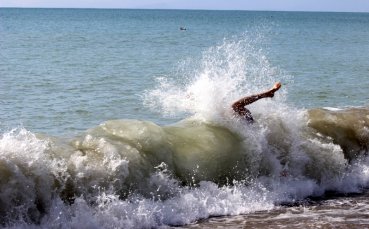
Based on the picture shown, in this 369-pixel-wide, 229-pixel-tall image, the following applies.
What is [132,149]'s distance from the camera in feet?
31.1

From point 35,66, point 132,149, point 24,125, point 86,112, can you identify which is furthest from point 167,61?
point 132,149

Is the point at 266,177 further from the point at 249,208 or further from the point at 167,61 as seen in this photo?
the point at 167,61

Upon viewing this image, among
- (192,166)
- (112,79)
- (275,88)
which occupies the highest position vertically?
(275,88)

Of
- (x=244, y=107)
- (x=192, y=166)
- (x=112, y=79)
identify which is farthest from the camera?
(x=112, y=79)

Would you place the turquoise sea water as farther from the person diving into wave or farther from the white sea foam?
the person diving into wave

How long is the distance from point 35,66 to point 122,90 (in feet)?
32.2

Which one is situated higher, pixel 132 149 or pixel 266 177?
pixel 132 149

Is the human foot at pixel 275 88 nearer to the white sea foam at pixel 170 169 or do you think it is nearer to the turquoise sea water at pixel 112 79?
the white sea foam at pixel 170 169

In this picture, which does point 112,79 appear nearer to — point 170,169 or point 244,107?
point 244,107

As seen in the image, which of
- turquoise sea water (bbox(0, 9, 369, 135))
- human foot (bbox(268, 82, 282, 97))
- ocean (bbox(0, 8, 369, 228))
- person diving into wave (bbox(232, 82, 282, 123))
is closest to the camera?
ocean (bbox(0, 8, 369, 228))

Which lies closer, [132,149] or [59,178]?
[59,178]

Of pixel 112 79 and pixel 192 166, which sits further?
pixel 112 79

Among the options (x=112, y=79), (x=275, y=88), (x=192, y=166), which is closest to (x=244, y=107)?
(x=275, y=88)

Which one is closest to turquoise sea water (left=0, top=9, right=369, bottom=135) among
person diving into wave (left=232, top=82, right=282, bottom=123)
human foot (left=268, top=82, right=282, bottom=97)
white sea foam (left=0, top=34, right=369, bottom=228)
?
white sea foam (left=0, top=34, right=369, bottom=228)
